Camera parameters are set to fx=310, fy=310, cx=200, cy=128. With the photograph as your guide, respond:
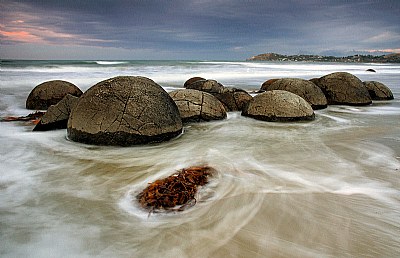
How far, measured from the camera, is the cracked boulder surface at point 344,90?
9.28 meters

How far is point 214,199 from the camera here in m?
2.77

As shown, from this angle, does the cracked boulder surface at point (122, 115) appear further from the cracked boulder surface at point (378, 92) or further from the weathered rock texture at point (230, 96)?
the cracked boulder surface at point (378, 92)

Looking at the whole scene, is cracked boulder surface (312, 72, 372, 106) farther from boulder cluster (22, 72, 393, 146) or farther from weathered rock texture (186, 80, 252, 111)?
weathered rock texture (186, 80, 252, 111)

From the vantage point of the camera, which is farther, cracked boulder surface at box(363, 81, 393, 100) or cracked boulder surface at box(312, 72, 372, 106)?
cracked boulder surface at box(363, 81, 393, 100)

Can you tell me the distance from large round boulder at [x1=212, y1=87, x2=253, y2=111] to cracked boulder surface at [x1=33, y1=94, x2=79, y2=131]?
380 cm

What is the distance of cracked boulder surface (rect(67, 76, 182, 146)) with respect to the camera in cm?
435

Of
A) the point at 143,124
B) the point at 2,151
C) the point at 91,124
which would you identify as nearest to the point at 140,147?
the point at 143,124

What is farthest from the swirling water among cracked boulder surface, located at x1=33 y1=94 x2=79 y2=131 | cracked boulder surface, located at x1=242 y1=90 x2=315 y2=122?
cracked boulder surface, located at x1=242 y1=90 x2=315 y2=122

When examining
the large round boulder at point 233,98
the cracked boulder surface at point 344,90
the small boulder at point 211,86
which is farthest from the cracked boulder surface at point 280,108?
the cracked boulder surface at point 344,90

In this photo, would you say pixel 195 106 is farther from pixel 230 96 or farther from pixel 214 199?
pixel 214 199

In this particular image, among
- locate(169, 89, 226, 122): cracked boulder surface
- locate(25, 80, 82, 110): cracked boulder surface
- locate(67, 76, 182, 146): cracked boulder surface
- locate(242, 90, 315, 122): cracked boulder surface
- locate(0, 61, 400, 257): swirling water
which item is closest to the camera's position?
locate(0, 61, 400, 257): swirling water

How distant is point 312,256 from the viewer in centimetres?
197

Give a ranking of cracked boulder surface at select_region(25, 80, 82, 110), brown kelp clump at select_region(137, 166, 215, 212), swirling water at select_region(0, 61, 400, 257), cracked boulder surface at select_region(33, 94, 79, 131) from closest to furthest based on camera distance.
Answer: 1. swirling water at select_region(0, 61, 400, 257)
2. brown kelp clump at select_region(137, 166, 215, 212)
3. cracked boulder surface at select_region(33, 94, 79, 131)
4. cracked boulder surface at select_region(25, 80, 82, 110)

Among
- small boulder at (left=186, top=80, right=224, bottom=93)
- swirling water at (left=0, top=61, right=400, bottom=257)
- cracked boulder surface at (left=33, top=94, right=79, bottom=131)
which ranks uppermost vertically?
small boulder at (left=186, top=80, right=224, bottom=93)
